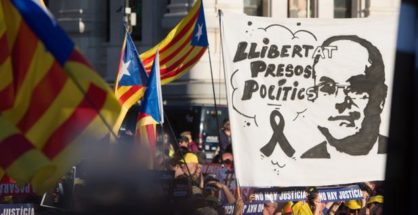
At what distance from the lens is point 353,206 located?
11.1 m

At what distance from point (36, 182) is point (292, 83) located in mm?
4873

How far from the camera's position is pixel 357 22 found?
9.27 meters

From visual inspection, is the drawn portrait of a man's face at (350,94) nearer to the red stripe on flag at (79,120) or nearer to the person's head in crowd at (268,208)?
the person's head in crowd at (268,208)

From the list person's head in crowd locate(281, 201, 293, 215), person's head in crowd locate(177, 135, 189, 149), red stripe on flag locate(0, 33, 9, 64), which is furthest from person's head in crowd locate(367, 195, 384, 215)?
red stripe on flag locate(0, 33, 9, 64)

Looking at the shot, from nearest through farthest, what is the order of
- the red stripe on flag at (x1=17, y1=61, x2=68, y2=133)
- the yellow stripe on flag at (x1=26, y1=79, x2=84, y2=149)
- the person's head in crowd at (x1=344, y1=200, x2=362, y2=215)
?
the yellow stripe on flag at (x1=26, y1=79, x2=84, y2=149)
the red stripe on flag at (x1=17, y1=61, x2=68, y2=133)
the person's head in crowd at (x1=344, y1=200, x2=362, y2=215)

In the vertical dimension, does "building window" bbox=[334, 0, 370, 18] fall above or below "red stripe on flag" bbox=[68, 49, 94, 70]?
below

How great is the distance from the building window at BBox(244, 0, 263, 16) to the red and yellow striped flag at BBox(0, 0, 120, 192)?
764 inches

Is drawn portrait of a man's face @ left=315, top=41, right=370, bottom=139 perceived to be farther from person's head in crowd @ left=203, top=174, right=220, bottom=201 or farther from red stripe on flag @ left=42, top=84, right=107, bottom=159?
red stripe on flag @ left=42, top=84, right=107, bottom=159

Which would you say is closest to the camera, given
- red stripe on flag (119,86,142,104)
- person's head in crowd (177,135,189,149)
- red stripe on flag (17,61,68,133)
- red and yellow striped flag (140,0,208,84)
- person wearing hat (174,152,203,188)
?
red stripe on flag (17,61,68,133)

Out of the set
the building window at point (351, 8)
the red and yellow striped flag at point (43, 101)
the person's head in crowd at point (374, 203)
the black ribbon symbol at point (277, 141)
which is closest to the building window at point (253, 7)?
the building window at point (351, 8)

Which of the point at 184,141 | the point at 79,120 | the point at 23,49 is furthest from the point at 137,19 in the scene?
the point at 79,120

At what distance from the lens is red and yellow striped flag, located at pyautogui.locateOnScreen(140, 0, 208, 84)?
12.5 metres

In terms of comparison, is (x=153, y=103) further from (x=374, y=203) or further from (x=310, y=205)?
(x=374, y=203)

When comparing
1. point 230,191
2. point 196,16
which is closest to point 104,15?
point 196,16
